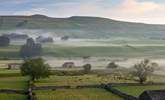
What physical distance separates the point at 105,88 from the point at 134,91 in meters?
8.34

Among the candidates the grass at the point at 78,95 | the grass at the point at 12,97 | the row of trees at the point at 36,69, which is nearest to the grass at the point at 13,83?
the row of trees at the point at 36,69

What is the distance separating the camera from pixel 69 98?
7225cm

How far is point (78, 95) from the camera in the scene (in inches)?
3034

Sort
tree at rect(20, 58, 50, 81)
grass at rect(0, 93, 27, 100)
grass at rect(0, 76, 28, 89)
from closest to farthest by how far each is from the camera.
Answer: grass at rect(0, 93, 27, 100), grass at rect(0, 76, 28, 89), tree at rect(20, 58, 50, 81)

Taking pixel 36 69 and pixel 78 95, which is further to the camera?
pixel 36 69

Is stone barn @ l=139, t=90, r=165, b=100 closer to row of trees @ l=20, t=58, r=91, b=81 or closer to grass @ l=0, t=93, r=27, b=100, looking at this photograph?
grass @ l=0, t=93, r=27, b=100

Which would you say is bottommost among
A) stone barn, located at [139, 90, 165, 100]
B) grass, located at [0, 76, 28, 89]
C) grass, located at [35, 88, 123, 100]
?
grass, located at [0, 76, 28, 89]

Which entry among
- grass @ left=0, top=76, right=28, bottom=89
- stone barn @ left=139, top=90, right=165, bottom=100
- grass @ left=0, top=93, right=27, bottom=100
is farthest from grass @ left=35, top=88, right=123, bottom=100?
grass @ left=0, top=76, right=28, bottom=89

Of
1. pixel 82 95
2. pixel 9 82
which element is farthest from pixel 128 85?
pixel 9 82

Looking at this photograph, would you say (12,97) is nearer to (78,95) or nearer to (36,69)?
(78,95)

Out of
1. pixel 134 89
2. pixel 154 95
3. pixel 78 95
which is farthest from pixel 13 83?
pixel 154 95

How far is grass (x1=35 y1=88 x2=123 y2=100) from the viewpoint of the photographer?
73012mm

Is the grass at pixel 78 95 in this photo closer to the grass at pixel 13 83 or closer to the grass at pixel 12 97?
the grass at pixel 12 97

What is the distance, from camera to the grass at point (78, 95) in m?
73.0
